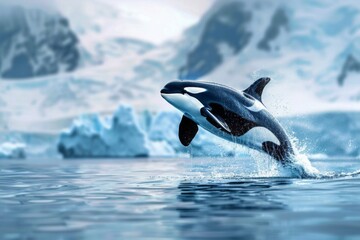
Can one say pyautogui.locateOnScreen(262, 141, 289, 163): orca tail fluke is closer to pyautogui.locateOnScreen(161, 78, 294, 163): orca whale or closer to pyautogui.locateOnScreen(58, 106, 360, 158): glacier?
pyautogui.locateOnScreen(161, 78, 294, 163): orca whale

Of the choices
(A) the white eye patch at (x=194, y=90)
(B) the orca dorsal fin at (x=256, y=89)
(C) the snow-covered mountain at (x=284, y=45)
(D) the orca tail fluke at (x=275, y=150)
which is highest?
(C) the snow-covered mountain at (x=284, y=45)

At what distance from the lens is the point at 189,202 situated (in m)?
9.73

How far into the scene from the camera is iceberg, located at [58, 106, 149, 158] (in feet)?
209

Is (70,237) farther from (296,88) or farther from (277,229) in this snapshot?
(296,88)

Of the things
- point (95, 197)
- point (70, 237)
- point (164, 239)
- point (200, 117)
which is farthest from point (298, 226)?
point (200, 117)

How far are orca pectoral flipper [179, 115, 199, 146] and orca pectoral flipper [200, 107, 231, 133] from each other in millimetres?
939

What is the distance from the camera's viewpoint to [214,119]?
13.1 meters

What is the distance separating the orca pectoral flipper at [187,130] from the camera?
14.5 meters

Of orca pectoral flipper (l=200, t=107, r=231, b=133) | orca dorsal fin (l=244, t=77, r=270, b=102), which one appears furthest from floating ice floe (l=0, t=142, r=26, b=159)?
orca pectoral flipper (l=200, t=107, r=231, b=133)

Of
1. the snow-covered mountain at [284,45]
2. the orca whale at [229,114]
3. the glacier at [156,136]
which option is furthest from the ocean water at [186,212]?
the snow-covered mountain at [284,45]

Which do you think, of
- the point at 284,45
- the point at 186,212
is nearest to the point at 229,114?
the point at 186,212

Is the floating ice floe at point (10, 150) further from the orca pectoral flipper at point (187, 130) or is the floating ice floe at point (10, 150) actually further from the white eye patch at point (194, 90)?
the white eye patch at point (194, 90)

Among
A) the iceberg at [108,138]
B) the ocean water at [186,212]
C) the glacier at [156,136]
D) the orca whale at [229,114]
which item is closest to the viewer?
the ocean water at [186,212]

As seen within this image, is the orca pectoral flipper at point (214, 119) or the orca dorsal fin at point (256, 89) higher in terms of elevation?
the orca dorsal fin at point (256, 89)
